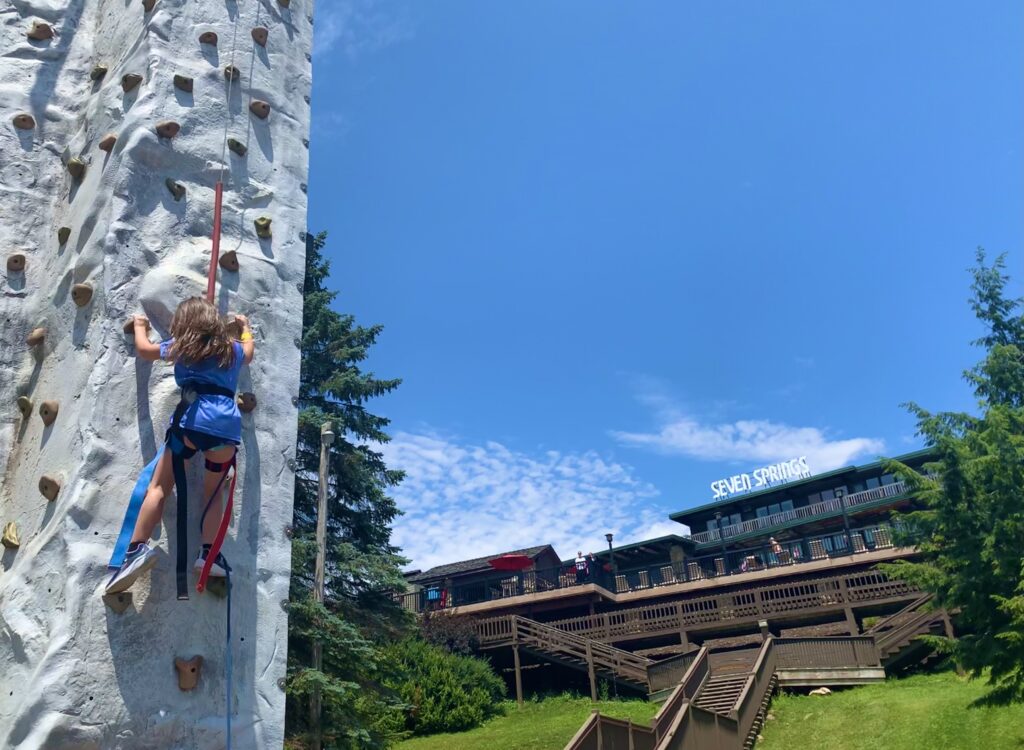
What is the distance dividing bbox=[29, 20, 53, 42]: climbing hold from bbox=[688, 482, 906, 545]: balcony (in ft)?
127

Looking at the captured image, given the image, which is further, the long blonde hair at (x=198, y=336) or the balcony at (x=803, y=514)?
the balcony at (x=803, y=514)

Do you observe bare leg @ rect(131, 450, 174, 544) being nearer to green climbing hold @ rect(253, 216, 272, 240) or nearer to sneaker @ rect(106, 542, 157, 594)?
sneaker @ rect(106, 542, 157, 594)

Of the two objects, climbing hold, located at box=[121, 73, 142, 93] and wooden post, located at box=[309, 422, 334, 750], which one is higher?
climbing hold, located at box=[121, 73, 142, 93]

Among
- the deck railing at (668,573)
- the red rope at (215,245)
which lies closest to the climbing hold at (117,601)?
the red rope at (215,245)

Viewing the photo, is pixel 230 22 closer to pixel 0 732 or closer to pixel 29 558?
pixel 29 558

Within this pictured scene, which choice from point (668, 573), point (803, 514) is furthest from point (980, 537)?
point (803, 514)

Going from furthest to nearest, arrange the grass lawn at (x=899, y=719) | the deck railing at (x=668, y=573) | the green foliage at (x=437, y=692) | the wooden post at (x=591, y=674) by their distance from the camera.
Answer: the deck railing at (x=668, y=573) → the wooden post at (x=591, y=674) → the green foliage at (x=437, y=692) → the grass lawn at (x=899, y=719)

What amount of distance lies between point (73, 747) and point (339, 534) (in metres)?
17.3

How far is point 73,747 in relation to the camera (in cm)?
311

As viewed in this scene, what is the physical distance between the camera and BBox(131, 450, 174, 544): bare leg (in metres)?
3.36

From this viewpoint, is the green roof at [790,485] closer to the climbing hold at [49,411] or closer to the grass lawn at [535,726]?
the grass lawn at [535,726]

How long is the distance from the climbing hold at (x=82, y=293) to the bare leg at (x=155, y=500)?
99cm

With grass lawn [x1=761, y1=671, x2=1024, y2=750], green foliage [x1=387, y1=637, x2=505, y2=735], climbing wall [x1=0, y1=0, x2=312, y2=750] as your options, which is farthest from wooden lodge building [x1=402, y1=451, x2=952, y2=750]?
climbing wall [x1=0, y1=0, x2=312, y2=750]

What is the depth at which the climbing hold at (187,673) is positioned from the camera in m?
3.35
